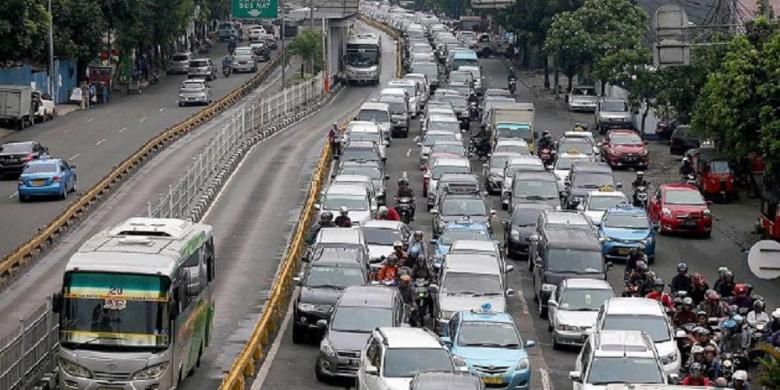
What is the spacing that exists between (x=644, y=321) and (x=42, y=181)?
27.2 metres

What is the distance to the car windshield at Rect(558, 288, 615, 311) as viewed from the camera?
34.4 meters

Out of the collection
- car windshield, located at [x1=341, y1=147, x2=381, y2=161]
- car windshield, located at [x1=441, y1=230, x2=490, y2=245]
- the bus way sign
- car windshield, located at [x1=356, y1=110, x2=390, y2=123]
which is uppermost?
the bus way sign

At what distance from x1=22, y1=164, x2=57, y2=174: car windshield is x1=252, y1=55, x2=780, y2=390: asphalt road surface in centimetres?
1117

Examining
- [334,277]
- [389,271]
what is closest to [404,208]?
[389,271]

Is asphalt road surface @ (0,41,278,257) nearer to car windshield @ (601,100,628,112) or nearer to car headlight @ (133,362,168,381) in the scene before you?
car headlight @ (133,362,168,381)

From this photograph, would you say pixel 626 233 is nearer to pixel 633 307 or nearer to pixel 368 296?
pixel 633 307

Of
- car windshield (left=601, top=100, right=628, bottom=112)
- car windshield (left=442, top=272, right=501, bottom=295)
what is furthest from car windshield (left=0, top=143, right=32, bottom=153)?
car windshield (left=601, top=100, right=628, bottom=112)

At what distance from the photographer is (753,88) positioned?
4816 cm

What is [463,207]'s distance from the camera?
47438 millimetres

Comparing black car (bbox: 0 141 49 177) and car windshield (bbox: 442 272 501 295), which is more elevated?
black car (bbox: 0 141 49 177)

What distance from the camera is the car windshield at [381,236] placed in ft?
138

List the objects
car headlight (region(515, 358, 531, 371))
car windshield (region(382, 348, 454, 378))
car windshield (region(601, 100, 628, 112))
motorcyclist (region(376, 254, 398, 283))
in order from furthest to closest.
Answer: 1. car windshield (region(601, 100, 628, 112))
2. motorcyclist (region(376, 254, 398, 283))
3. car headlight (region(515, 358, 531, 371))
4. car windshield (region(382, 348, 454, 378))

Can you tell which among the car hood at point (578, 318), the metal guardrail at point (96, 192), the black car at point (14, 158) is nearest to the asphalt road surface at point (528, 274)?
the car hood at point (578, 318)

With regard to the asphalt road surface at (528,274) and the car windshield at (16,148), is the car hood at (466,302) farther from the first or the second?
the car windshield at (16,148)
